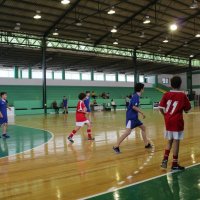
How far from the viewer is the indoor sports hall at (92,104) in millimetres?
5316

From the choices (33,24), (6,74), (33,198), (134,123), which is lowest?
(33,198)

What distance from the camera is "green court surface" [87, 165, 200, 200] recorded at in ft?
14.3

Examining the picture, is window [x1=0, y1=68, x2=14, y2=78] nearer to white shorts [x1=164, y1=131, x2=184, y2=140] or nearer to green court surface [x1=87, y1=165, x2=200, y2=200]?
white shorts [x1=164, y1=131, x2=184, y2=140]

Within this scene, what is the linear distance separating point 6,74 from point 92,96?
1202 cm

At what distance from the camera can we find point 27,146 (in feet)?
31.2

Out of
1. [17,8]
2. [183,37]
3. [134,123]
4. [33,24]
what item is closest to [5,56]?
[33,24]

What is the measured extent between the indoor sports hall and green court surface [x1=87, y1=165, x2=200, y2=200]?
1 centimetres

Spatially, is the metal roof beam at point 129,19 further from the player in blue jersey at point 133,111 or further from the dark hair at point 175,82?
the dark hair at point 175,82

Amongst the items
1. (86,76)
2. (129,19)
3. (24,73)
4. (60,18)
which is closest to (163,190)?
(60,18)

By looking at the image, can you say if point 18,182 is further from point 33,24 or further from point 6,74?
point 6,74

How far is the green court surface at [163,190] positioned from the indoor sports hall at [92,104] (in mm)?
15

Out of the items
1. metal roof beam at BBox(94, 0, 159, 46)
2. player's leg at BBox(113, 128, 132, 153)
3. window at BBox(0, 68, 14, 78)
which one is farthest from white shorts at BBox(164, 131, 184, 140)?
window at BBox(0, 68, 14, 78)

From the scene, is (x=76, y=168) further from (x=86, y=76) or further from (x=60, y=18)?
(x=86, y=76)

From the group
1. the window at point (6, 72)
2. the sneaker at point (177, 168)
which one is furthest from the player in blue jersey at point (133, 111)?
the window at point (6, 72)
